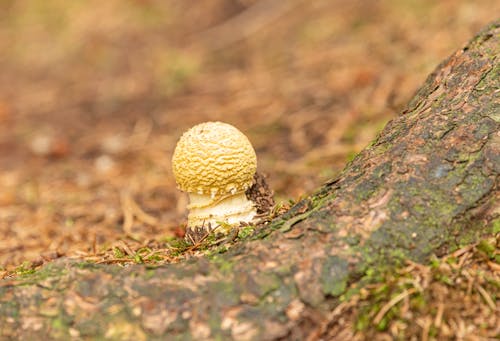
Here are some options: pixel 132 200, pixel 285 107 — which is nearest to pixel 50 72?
pixel 285 107

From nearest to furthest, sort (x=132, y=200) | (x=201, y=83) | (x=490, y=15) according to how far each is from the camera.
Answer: (x=132, y=200) < (x=490, y=15) < (x=201, y=83)

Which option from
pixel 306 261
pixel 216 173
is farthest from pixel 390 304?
pixel 216 173

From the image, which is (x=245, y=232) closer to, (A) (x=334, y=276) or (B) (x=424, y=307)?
(A) (x=334, y=276)

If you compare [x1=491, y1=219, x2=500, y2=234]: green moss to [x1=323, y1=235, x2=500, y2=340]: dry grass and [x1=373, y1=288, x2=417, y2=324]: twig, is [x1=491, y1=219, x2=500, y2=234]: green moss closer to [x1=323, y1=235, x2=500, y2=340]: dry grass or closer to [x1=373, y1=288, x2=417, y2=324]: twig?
[x1=323, y1=235, x2=500, y2=340]: dry grass

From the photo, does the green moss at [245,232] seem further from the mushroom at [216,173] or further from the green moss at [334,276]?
the green moss at [334,276]

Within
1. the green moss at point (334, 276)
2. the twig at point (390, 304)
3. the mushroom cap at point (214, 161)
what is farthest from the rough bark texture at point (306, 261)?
the mushroom cap at point (214, 161)

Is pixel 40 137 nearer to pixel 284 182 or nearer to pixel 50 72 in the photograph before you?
pixel 50 72
